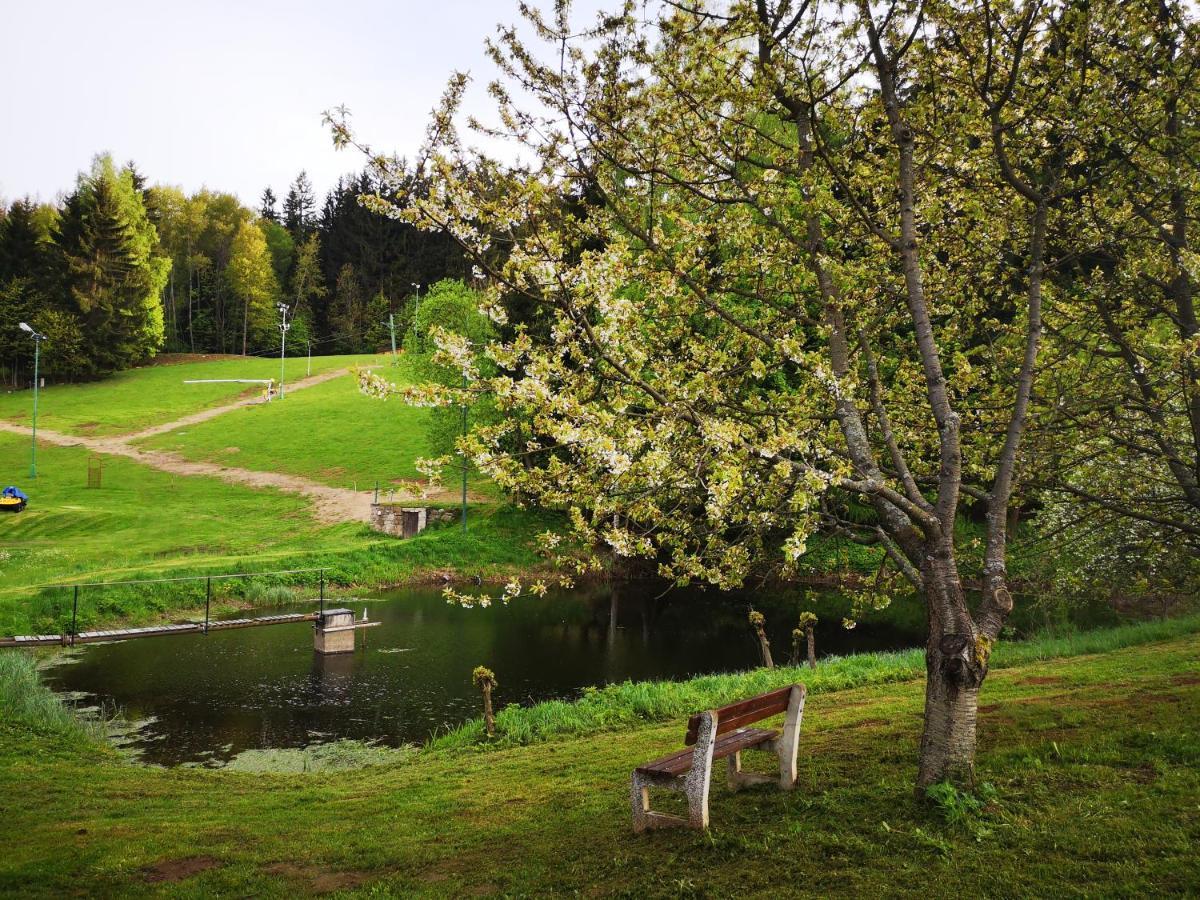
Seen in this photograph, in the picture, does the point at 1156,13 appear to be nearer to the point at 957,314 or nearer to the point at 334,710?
the point at 957,314

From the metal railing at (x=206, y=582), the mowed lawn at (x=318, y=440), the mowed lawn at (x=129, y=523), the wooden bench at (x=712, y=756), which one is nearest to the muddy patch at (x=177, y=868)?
the wooden bench at (x=712, y=756)

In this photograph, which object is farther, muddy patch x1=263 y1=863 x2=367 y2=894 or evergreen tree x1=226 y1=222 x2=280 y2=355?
evergreen tree x1=226 y1=222 x2=280 y2=355

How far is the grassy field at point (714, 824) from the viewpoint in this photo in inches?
230

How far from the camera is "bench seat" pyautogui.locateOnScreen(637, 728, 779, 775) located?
289 inches

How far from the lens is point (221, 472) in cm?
5619

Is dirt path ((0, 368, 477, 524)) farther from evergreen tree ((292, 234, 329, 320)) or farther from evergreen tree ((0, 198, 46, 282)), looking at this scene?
evergreen tree ((292, 234, 329, 320))

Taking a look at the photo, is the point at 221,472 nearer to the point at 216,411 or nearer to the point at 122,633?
the point at 216,411

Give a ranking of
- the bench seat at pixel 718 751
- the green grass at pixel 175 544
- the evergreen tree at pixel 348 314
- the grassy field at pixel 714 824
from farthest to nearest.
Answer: the evergreen tree at pixel 348 314, the green grass at pixel 175 544, the bench seat at pixel 718 751, the grassy field at pixel 714 824

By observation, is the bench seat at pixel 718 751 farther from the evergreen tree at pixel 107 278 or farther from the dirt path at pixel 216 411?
the evergreen tree at pixel 107 278

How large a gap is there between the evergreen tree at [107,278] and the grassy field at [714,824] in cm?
7832

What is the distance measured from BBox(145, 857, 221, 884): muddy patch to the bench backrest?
15.5 ft

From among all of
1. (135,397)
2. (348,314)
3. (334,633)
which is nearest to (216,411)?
(135,397)

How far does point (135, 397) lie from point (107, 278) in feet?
48.4

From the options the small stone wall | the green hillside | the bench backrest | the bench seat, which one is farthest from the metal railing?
the green hillside
